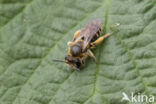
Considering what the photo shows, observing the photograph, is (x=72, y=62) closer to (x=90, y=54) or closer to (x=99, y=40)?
(x=90, y=54)

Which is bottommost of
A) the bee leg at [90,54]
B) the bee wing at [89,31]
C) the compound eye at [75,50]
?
the bee leg at [90,54]

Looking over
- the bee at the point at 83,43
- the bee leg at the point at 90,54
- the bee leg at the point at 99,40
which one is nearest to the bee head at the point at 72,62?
the bee at the point at 83,43

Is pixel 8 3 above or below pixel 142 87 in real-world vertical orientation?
above

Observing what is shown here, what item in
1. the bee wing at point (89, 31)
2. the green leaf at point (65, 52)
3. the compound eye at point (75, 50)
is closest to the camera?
the green leaf at point (65, 52)

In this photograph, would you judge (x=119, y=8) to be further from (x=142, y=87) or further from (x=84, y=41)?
(x=142, y=87)

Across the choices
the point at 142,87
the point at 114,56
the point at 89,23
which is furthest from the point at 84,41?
the point at 142,87

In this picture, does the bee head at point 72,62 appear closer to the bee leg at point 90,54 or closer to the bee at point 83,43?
the bee at point 83,43

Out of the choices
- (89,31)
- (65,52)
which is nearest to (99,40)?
(89,31)
